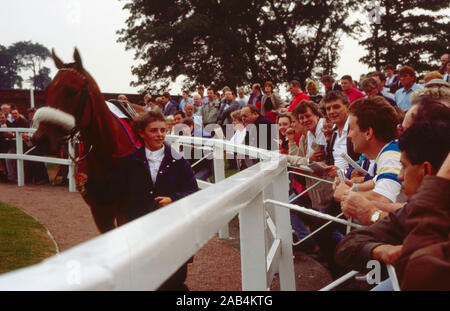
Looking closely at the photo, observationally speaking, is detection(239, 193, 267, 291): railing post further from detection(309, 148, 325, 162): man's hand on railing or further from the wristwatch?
detection(309, 148, 325, 162): man's hand on railing

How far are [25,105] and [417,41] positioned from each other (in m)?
24.5

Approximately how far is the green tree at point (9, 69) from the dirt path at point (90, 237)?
103 ft

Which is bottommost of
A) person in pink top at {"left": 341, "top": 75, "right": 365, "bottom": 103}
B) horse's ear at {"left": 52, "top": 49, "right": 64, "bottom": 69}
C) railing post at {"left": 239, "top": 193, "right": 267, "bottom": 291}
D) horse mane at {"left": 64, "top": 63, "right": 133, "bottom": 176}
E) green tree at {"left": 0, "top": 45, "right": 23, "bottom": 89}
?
railing post at {"left": 239, "top": 193, "right": 267, "bottom": 291}

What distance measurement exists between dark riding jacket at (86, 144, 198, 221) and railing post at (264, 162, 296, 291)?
0.77 meters

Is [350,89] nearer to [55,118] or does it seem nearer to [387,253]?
[55,118]

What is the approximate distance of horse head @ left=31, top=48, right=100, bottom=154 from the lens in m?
4.09

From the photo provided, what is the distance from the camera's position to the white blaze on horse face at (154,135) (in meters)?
3.82

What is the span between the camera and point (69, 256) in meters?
0.69

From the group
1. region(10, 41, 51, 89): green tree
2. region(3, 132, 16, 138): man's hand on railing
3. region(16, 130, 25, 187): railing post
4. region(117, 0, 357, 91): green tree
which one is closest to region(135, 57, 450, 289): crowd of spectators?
region(16, 130, 25, 187): railing post

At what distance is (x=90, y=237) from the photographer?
642 cm

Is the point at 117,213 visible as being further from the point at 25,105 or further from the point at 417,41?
the point at 417,41

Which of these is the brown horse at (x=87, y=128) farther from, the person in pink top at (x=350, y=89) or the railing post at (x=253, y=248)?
the person in pink top at (x=350, y=89)

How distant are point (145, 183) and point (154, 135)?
1.32 ft
